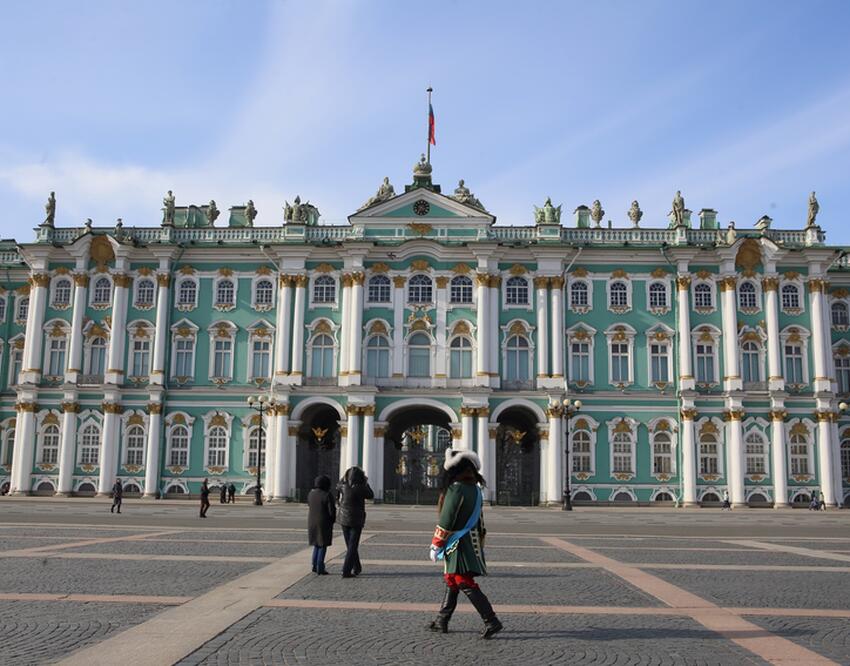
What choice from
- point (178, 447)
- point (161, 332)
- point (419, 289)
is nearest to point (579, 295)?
point (419, 289)

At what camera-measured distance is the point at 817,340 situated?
175 ft

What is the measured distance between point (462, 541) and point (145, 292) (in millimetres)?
48947

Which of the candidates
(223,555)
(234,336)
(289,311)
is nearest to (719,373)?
(289,311)

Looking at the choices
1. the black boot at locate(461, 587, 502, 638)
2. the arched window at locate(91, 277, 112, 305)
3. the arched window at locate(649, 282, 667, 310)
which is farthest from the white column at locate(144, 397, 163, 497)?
the black boot at locate(461, 587, 502, 638)

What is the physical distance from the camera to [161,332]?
5466 centimetres

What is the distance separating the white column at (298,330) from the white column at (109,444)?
10.8 metres

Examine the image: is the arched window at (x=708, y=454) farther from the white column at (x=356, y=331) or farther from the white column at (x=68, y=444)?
the white column at (x=68, y=444)

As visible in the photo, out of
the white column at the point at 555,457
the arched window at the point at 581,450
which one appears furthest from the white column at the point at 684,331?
the white column at the point at 555,457

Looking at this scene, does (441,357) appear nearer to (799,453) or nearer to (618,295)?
(618,295)

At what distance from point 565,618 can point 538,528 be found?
19.6m

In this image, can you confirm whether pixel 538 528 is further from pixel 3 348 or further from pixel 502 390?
pixel 3 348

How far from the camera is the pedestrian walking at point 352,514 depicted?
15672 mm

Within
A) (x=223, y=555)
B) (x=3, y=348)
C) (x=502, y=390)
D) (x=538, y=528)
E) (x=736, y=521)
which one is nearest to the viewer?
(x=223, y=555)

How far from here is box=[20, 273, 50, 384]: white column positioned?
54.6 metres
